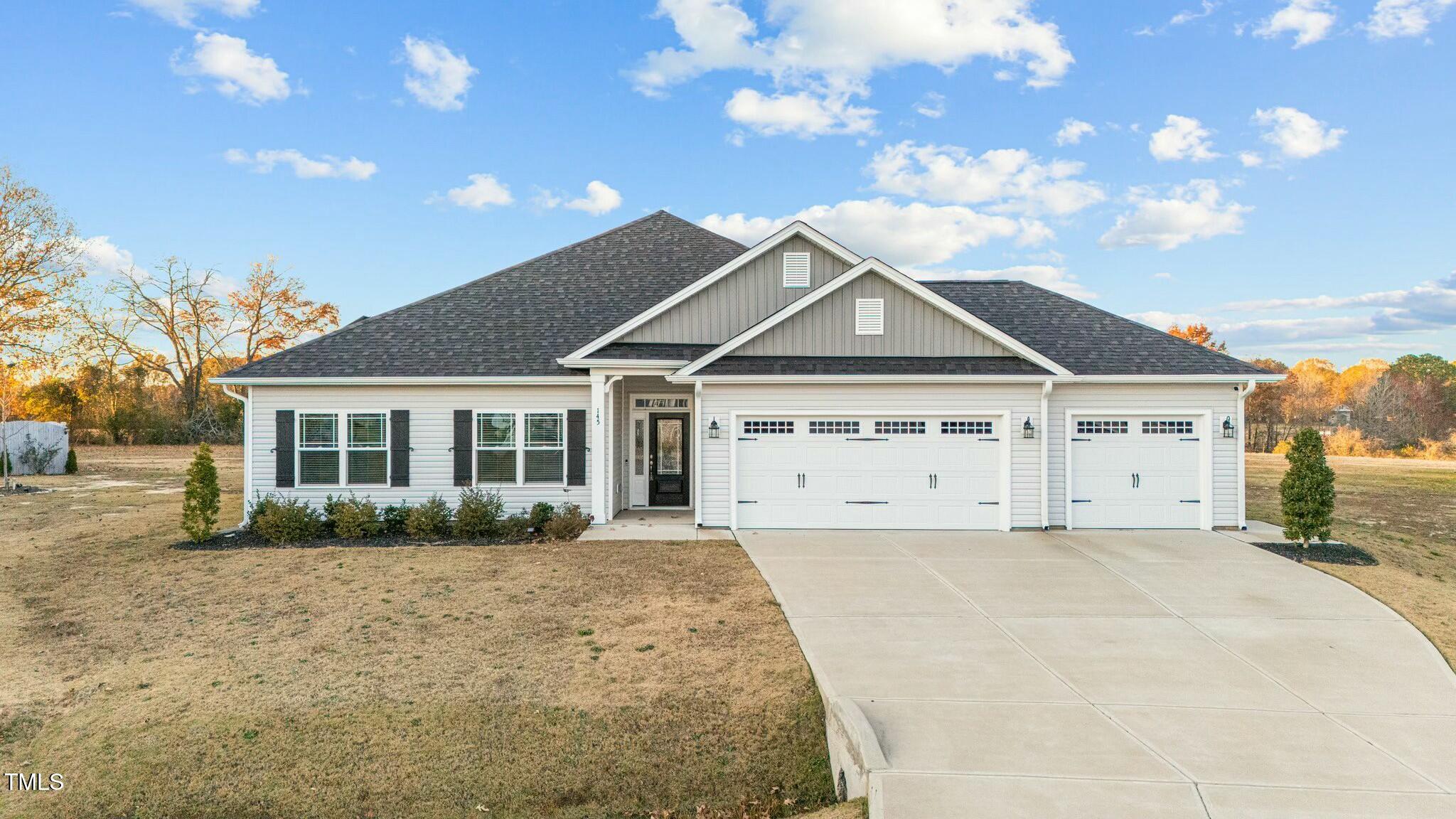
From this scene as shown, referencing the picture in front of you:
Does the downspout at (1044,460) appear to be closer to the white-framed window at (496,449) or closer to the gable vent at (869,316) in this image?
the gable vent at (869,316)

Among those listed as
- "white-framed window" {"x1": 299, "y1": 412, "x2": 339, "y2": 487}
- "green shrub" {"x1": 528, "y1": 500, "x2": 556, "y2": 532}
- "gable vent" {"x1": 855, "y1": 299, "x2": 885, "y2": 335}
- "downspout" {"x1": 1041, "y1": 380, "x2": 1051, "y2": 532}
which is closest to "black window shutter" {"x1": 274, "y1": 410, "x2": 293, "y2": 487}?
"white-framed window" {"x1": 299, "y1": 412, "x2": 339, "y2": 487}

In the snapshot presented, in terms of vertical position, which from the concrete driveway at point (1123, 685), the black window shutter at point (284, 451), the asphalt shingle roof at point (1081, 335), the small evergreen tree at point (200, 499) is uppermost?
the asphalt shingle roof at point (1081, 335)

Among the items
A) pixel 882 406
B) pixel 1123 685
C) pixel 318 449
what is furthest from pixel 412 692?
pixel 318 449

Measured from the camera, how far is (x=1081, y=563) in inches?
420

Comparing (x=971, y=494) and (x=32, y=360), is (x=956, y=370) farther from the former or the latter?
(x=32, y=360)

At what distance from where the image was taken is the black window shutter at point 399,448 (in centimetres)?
1384

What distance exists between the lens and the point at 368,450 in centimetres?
1390

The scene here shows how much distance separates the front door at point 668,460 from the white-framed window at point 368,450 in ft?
17.4

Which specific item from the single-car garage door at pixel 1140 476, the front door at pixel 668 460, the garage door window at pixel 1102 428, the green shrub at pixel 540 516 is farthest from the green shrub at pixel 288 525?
the garage door window at pixel 1102 428

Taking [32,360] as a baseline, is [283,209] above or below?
above

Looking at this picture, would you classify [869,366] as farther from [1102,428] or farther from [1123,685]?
[1123,685]

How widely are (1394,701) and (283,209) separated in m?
27.1

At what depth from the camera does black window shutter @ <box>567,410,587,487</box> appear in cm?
1390

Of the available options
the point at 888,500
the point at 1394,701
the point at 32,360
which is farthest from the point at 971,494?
the point at 32,360
